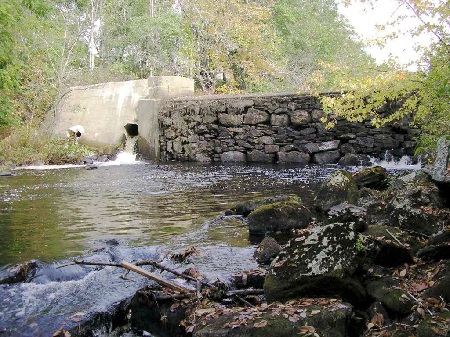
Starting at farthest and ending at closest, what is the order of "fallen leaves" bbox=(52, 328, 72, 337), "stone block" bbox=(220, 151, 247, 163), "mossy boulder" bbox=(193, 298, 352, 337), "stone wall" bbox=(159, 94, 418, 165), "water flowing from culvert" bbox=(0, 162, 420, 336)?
1. "stone block" bbox=(220, 151, 247, 163)
2. "stone wall" bbox=(159, 94, 418, 165)
3. "water flowing from culvert" bbox=(0, 162, 420, 336)
4. "fallen leaves" bbox=(52, 328, 72, 337)
5. "mossy boulder" bbox=(193, 298, 352, 337)

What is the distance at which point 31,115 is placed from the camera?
1931cm

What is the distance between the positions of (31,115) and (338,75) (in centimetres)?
1486

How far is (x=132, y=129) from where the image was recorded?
19.1 m

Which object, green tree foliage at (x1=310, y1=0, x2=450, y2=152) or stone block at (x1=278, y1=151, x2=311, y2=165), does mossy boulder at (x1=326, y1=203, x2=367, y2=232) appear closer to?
green tree foliage at (x1=310, y1=0, x2=450, y2=152)

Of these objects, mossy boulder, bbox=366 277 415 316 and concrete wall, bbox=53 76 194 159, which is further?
concrete wall, bbox=53 76 194 159

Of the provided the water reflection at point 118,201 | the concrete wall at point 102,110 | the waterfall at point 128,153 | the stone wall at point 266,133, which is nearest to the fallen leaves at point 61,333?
the water reflection at point 118,201

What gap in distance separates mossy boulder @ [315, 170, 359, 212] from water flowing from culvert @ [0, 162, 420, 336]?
1.39 meters

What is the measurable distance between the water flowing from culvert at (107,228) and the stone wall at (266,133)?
1.39m

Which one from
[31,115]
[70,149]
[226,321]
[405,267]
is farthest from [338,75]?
[31,115]

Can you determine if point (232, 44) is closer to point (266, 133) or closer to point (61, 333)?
point (266, 133)

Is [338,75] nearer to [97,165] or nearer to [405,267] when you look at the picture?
[405,267]

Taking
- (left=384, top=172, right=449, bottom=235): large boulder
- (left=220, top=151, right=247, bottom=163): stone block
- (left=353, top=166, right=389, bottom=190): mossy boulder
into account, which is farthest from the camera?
(left=220, top=151, right=247, bottom=163): stone block

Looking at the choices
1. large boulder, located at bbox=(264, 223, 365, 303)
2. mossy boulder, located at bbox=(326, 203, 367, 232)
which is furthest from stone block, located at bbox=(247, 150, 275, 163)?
large boulder, located at bbox=(264, 223, 365, 303)

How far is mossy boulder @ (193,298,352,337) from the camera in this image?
116 inches
